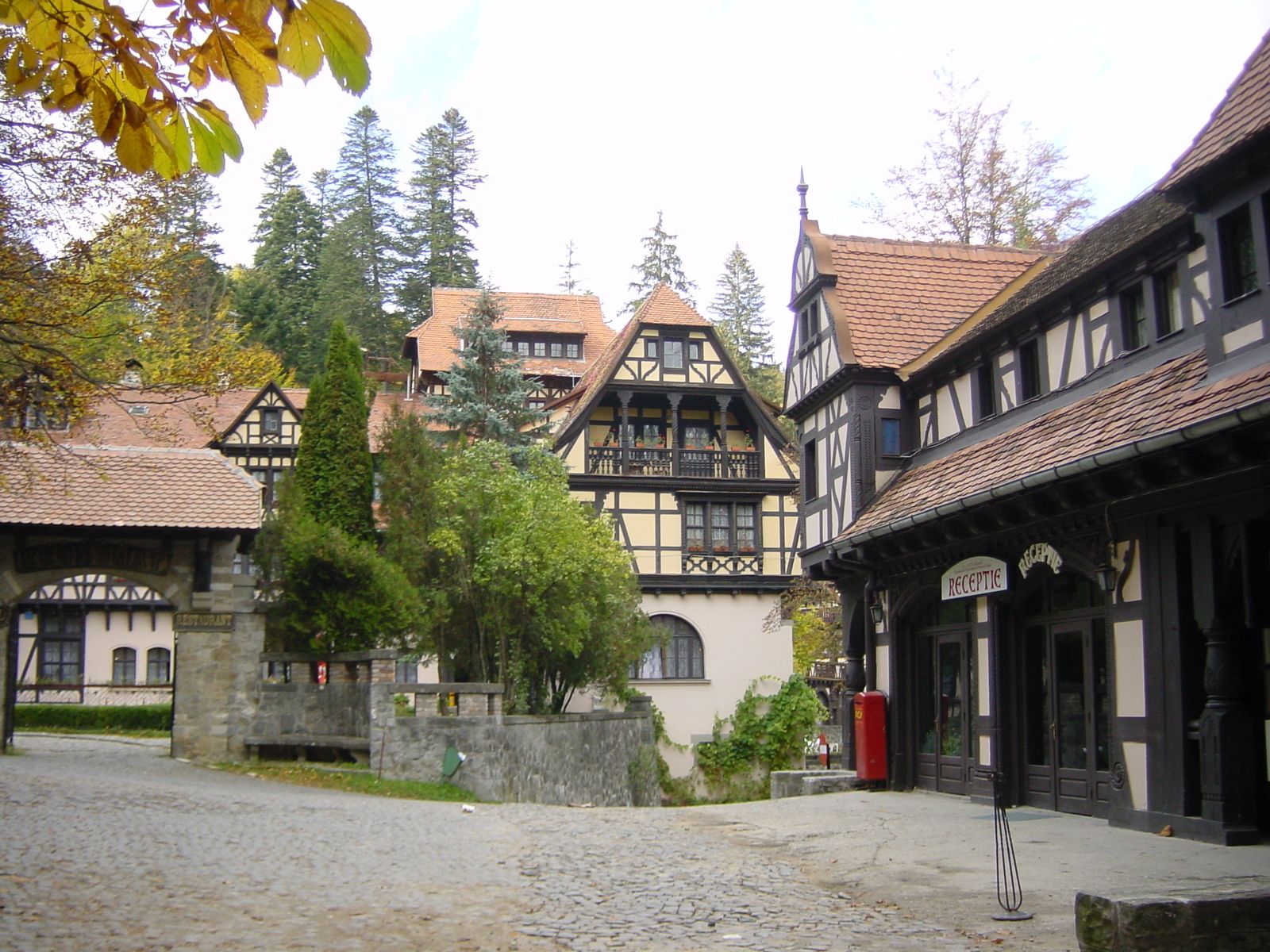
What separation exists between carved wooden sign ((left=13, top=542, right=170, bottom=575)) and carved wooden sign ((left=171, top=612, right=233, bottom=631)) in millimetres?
878

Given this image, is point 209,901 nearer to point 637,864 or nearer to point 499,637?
point 637,864

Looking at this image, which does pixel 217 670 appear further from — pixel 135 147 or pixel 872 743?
pixel 135 147

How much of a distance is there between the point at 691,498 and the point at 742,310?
3427 cm

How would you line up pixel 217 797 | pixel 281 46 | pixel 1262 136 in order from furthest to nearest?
pixel 217 797 → pixel 1262 136 → pixel 281 46

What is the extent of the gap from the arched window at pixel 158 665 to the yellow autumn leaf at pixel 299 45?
38.3 m

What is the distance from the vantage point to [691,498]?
3500 centimetres

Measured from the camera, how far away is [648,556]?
34469 mm

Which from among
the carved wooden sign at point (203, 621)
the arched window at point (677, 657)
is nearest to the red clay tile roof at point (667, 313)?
the arched window at point (677, 657)

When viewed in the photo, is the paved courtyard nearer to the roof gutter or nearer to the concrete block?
the concrete block

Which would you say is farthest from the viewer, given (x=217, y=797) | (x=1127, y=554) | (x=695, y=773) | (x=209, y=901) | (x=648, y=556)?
(x=648, y=556)

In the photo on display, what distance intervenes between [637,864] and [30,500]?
15.1m

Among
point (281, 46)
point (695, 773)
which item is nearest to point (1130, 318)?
point (281, 46)

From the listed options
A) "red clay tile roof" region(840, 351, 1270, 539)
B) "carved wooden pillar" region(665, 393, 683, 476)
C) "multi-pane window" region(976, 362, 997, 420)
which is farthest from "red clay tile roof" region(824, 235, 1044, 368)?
"carved wooden pillar" region(665, 393, 683, 476)

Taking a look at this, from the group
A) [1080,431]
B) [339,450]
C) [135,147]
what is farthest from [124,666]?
[135,147]
